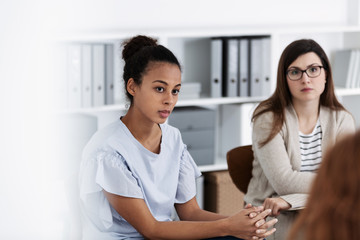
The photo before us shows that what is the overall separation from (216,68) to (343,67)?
97cm

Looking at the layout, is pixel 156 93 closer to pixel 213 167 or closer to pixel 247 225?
pixel 247 225

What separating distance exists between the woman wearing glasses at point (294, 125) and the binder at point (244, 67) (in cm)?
113

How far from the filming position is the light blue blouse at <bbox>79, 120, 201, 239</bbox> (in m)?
1.78

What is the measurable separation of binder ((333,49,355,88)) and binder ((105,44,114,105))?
158cm

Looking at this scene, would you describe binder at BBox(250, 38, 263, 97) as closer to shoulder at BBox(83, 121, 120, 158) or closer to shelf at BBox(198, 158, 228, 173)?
shelf at BBox(198, 158, 228, 173)

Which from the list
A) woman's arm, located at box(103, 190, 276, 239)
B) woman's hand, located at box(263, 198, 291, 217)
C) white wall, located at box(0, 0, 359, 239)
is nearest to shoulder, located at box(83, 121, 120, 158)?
woman's arm, located at box(103, 190, 276, 239)

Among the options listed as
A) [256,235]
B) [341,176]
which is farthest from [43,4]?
[341,176]

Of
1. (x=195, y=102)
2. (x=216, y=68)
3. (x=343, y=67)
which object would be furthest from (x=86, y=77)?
(x=343, y=67)

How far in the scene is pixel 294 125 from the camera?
92.1 inches

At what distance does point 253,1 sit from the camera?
12.7ft

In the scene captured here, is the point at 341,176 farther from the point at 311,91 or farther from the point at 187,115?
the point at 187,115

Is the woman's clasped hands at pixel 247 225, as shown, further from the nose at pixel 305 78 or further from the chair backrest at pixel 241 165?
the nose at pixel 305 78

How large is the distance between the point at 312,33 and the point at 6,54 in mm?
2018

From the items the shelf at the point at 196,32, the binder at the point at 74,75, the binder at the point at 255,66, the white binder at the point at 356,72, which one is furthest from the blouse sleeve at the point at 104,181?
the white binder at the point at 356,72
